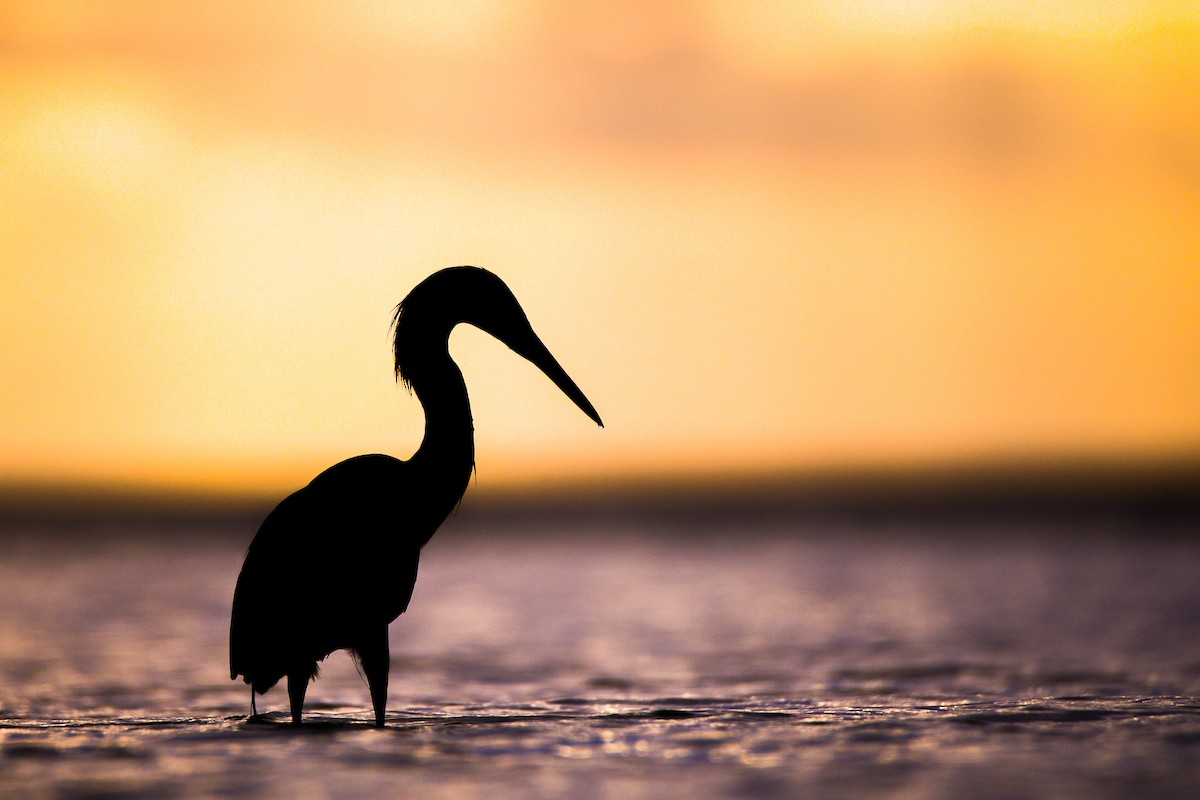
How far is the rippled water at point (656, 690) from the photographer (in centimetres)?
541

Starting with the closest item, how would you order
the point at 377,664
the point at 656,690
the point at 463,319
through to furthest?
1. the point at 377,664
2. the point at 463,319
3. the point at 656,690

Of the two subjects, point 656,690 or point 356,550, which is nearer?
point 356,550

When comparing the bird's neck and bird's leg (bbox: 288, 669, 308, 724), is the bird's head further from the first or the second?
bird's leg (bbox: 288, 669, 308, 724)

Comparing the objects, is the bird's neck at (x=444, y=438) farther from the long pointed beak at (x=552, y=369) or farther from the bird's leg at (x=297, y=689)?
the bird's leg at (x=297, y=689)

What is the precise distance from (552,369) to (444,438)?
2.95ft

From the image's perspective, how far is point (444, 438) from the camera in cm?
680

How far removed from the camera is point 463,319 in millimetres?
7250

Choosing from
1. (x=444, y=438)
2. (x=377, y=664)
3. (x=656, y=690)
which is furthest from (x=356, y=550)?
(x=656, y=690)

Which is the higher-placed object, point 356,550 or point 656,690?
point 356,550

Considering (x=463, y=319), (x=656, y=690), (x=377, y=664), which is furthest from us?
(x=656, y=690)

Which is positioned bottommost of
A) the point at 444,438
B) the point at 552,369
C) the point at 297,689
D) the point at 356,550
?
the point at 297,689

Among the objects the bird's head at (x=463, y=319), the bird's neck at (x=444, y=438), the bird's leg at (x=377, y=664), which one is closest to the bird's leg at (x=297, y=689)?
the bird's leg at (x=377, y=664)

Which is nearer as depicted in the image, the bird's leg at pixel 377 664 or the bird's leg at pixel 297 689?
the bird's leg at pixel 377 664

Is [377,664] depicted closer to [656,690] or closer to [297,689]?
[297,689]
